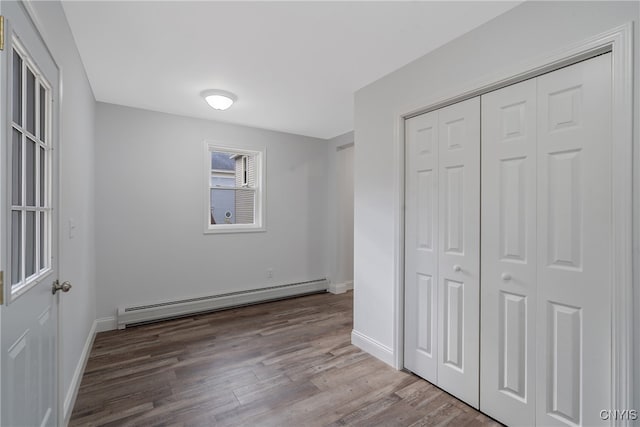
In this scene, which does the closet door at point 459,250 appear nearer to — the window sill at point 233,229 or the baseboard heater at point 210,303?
the baseboard heater at point 210,303

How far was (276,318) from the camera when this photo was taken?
12.1 feet

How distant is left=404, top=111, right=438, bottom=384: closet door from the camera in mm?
2242

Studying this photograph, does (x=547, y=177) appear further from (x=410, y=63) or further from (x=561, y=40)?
(x=410, y=63)

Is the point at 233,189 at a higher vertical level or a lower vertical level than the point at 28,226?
higher

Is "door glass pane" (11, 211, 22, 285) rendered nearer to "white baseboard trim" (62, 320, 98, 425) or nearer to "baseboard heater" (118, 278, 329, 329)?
"white baseboard trim" (62, 320, 98, 425)

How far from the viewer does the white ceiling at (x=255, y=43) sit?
178 cm

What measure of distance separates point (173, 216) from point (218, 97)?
5.45ft

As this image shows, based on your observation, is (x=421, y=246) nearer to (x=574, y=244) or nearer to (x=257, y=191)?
(x=574, y=244)

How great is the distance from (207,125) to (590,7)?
150 inches

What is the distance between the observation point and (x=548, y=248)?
5.34 feet

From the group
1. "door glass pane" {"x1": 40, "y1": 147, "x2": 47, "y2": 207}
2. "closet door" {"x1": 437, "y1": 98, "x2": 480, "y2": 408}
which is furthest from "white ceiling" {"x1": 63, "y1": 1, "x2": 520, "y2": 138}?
"door glass pane" {"x1": 40, "y1": 147, "x2": 47, "y2": 207}

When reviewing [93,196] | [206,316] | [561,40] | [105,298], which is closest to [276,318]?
[206,316]

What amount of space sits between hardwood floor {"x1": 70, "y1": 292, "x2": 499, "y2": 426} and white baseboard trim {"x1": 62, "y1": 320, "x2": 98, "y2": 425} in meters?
0.05

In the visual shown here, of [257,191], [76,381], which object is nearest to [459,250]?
[76,381]
